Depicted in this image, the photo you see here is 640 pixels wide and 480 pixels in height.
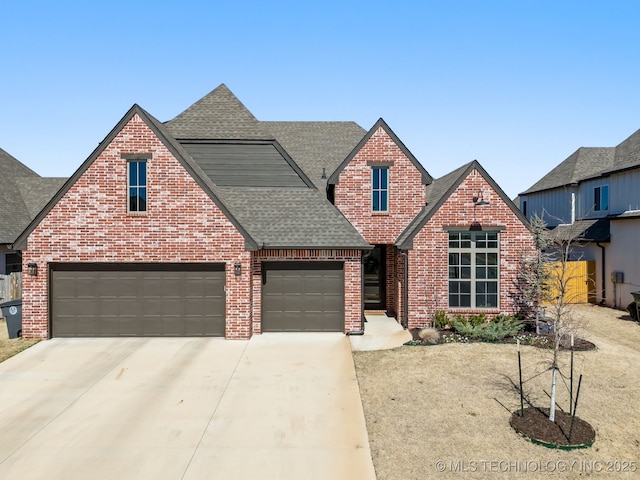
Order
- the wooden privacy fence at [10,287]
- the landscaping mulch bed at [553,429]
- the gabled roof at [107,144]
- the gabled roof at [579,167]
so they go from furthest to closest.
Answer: the gabled roof at [579,167] < the wooden privacy fence at [10,287] < the gabled roof at [107,144] < the landscaping mulch bed at [553,429]

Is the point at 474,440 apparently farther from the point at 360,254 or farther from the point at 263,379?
the point at 360,254

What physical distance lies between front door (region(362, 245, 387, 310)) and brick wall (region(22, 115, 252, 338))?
6.62m

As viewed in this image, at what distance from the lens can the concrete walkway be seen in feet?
41.5

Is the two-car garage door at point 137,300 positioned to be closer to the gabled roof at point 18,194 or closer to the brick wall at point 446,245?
the brick wall at point 446,245

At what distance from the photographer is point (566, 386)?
9.23 m

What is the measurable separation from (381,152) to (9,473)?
48.3 feet

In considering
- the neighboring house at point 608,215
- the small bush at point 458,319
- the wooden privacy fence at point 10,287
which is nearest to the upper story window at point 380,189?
Answer: the small bush at point 458,319

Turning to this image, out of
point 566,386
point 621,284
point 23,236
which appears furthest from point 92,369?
point 621,284

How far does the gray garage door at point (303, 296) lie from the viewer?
14.0m

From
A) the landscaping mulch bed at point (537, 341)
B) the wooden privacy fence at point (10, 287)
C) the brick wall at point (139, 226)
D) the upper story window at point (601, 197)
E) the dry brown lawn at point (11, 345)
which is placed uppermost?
the upper story window at point (601, 197)

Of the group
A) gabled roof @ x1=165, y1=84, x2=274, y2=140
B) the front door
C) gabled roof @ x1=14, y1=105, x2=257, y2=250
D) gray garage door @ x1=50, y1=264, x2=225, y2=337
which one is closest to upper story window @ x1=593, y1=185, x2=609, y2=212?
the front door

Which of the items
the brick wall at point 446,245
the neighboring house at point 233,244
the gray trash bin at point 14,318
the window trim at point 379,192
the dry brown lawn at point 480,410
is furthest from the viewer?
the window trim at point 379,192

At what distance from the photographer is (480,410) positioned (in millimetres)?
8078

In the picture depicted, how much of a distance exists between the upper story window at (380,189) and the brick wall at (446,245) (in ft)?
9.11
